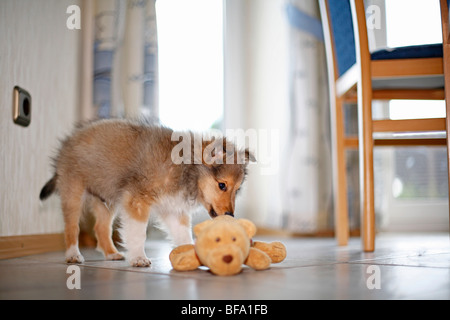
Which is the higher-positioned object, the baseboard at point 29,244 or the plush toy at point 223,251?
the plush toy at point 223,251

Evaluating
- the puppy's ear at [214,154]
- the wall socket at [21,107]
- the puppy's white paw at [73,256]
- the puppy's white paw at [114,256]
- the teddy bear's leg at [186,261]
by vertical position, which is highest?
the wall socket at [21,107]

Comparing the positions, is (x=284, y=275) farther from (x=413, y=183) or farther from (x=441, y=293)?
(x=413, y=183)

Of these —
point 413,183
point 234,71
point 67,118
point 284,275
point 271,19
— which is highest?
point 271,19

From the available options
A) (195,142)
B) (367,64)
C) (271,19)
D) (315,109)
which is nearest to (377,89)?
(367,64)

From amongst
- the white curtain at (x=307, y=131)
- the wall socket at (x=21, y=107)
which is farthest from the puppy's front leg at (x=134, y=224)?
the white curtain at (x=307, y=131)

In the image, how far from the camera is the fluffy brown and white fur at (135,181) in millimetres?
1780

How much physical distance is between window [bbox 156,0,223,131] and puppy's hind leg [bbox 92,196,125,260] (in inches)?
61.1

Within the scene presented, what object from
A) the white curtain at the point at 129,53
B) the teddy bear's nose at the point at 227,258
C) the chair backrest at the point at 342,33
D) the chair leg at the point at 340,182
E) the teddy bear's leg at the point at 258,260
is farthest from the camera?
the white curtain at the point at 129,53

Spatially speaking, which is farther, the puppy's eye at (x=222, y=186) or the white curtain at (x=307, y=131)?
the white curtain at (x=307, y=131)

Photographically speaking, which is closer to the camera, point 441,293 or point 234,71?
point 441,293

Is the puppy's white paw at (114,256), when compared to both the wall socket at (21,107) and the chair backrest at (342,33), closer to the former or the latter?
the wall socket at (21,107)

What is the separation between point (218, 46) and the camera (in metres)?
4.11

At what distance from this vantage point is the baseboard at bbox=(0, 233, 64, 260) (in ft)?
6.45
